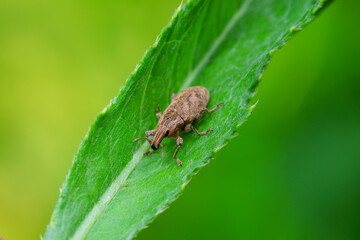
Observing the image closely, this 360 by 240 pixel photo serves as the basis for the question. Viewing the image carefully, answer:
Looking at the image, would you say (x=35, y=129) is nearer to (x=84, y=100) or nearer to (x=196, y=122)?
(x=84, y=100)

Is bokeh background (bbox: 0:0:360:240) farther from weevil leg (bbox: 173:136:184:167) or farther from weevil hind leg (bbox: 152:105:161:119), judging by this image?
weevil hind leg (bbox: 152:105:161:119)

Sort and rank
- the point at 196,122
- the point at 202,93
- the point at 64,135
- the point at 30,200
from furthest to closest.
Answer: the point at 64,135
the point at 30,200
the point at 196,122
the point at 202,93

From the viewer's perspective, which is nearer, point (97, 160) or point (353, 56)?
point (97, 160)

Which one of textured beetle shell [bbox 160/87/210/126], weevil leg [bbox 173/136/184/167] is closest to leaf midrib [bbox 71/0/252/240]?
textured beetle shell [bbox 160/87/210/126]

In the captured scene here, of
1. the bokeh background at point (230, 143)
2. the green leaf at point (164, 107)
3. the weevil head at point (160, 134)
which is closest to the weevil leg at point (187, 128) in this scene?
the green leaf at point (164, 107)

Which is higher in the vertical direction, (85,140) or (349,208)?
(85,140)

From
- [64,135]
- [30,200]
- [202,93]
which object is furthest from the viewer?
[64,135]

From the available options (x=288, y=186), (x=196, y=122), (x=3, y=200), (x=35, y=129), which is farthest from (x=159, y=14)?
(x=3, y=200)
